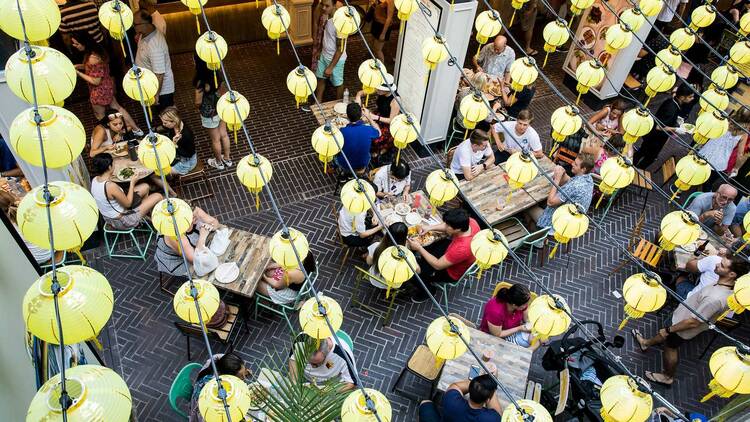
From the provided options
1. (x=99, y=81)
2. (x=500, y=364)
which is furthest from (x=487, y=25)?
(x=99, y=81)

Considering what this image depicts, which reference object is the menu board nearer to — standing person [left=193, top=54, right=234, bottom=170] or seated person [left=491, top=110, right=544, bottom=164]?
seated person [left=491, top=110, right=544, bottom=164]

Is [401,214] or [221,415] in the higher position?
[221,415]

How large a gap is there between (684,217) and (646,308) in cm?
113

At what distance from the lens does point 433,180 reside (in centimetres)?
541

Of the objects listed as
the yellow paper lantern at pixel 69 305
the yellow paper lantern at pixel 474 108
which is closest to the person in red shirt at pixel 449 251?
the yellow paper lantern at pixel 474 108

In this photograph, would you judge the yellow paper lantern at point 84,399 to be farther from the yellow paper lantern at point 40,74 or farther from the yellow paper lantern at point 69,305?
the yellow paper lantern at point 40,74

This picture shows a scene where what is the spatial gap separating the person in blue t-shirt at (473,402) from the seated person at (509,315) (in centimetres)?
103

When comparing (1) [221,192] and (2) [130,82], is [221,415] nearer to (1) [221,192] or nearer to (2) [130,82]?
(2) [130,82]

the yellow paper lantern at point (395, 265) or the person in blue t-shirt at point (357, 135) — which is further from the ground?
the yellow paper lantern at point (395, 265)

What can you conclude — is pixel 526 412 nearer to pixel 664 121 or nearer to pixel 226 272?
pixel 226 272

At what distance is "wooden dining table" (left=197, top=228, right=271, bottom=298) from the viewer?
625 cm

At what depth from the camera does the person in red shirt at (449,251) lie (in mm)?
6281

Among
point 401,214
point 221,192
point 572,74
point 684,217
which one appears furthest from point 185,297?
point 572,74

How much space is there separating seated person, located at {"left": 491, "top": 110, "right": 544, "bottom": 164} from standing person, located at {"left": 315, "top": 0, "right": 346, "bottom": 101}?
3.00 meters
